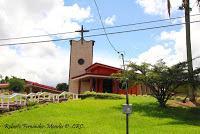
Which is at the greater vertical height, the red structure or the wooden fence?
the red structure

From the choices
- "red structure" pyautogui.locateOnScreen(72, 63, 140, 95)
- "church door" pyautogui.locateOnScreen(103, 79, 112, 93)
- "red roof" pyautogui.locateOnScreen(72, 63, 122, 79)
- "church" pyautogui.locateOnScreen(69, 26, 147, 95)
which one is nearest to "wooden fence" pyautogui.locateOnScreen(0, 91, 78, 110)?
"red roof" pyautogui.locateOnScreen(72, 63, 122, 79)

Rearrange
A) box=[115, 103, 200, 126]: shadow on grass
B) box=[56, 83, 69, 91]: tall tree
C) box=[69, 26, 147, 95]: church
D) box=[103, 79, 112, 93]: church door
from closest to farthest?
box=[115, 103, 200, 126]: shadow on grass, box=[69, 26, 147, 95]: church, box=[103, 79, 112, 93]: church door, box=[56, 83, 69, 91]: tall tree

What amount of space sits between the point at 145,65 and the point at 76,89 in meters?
25.1

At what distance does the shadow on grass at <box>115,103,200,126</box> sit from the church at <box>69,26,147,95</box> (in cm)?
2160

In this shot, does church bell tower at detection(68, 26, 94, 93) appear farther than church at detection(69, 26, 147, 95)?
Yes

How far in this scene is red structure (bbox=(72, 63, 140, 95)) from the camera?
55688 mm

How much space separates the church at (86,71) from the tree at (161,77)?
20.0m

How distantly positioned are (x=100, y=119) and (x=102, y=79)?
98.3ft

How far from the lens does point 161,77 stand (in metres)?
34.7

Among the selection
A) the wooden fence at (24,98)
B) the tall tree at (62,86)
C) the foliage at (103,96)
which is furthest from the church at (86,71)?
the tall tree at (62,86)

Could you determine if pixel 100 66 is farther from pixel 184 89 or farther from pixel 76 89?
pixel 184 89

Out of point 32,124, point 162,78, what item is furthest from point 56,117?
point 162,78

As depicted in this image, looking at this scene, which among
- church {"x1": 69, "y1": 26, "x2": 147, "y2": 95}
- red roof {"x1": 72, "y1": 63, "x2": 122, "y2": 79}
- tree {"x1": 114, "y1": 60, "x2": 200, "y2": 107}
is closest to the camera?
tree {"x1": 114, "y1": 60, "x2": 200, "y2": 107}

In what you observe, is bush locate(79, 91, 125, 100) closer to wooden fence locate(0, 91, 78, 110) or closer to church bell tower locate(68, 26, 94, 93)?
wooden fence locate(0, 91, 78, 110)
